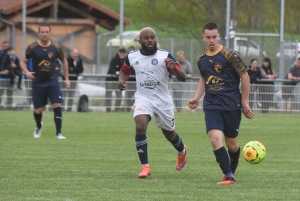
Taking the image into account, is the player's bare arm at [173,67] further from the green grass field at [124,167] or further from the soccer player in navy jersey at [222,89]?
the green grass field at [124,167]

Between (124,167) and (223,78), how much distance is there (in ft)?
8.10

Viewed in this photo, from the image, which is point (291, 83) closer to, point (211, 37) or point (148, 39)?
point (148, 39)

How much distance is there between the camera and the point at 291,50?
91.5 ft

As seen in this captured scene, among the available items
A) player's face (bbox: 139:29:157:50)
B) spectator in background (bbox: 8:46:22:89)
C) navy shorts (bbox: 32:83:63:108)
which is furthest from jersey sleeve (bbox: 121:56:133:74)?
spectator in background (bbox: 8:46:22:89)

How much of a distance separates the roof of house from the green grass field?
1467 cm

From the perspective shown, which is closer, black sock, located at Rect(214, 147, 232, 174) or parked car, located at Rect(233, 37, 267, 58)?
black sock, located at Rect(214, 147, 232, 174)

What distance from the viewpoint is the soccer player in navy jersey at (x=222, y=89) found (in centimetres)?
959

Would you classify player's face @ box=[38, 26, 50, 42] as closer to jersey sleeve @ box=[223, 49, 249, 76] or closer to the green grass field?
the green grass field

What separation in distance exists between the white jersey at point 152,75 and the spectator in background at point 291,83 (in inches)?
576

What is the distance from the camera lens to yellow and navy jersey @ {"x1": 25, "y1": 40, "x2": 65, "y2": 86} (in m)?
15.9

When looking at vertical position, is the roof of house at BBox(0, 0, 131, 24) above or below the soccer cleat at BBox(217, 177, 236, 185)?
above

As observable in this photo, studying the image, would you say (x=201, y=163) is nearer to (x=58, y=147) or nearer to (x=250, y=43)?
(x=58, y=147)

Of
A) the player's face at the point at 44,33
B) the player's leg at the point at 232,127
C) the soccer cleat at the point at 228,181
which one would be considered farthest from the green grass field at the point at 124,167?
the player's face at the point at 44,33

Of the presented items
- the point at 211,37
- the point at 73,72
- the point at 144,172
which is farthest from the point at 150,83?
the point at 73,72
